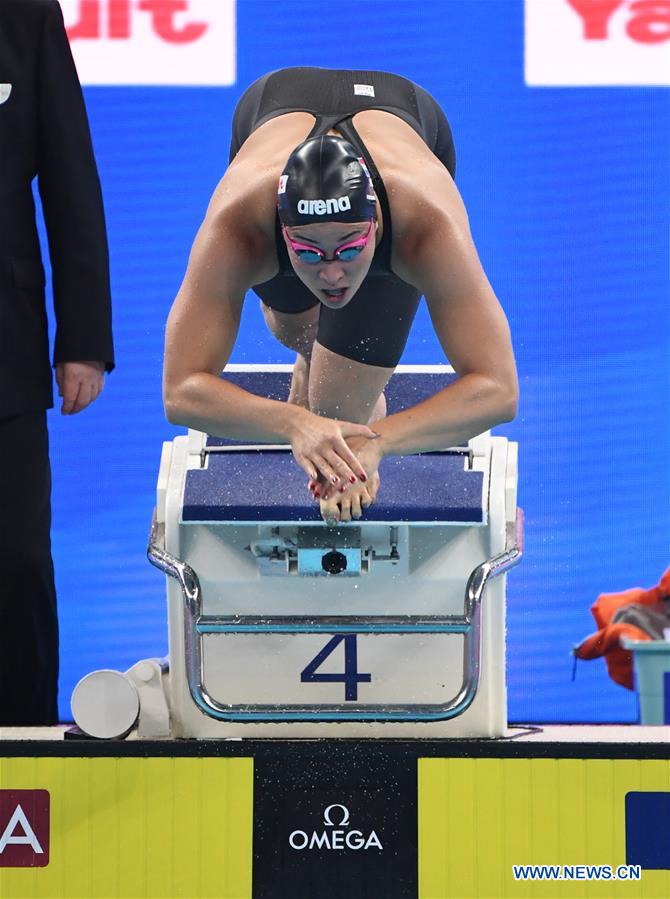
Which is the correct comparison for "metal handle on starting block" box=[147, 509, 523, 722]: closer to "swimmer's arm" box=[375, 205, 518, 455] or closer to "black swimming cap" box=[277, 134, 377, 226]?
"swimmer's arm" box=[375, 205, 518, 455]

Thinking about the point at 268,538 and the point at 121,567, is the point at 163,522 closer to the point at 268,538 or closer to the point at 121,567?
the point at 268,538

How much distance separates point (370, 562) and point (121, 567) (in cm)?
164

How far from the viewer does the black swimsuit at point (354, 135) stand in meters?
3.12

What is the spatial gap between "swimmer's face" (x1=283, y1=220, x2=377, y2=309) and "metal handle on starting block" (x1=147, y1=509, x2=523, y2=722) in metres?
0.60

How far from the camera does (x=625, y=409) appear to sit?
450 centimetres

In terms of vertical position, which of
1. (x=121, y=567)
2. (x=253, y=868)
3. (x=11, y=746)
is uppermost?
(x=121, y=567)

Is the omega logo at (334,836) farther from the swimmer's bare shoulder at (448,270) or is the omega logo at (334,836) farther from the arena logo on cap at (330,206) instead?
the arena logo on cap at (330,206)

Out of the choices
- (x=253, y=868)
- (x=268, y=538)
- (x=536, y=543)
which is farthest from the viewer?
(x=536, y=543)

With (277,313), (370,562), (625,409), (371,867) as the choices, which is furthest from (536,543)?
(371,867)

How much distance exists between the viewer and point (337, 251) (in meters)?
2.85

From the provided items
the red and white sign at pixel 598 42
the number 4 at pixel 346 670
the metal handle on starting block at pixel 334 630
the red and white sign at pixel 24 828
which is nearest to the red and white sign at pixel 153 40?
the red and white sign at pixel 598 42

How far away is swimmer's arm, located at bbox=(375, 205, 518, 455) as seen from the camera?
9.41 ft

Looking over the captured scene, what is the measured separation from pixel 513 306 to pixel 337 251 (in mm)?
1711

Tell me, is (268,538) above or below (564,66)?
below
